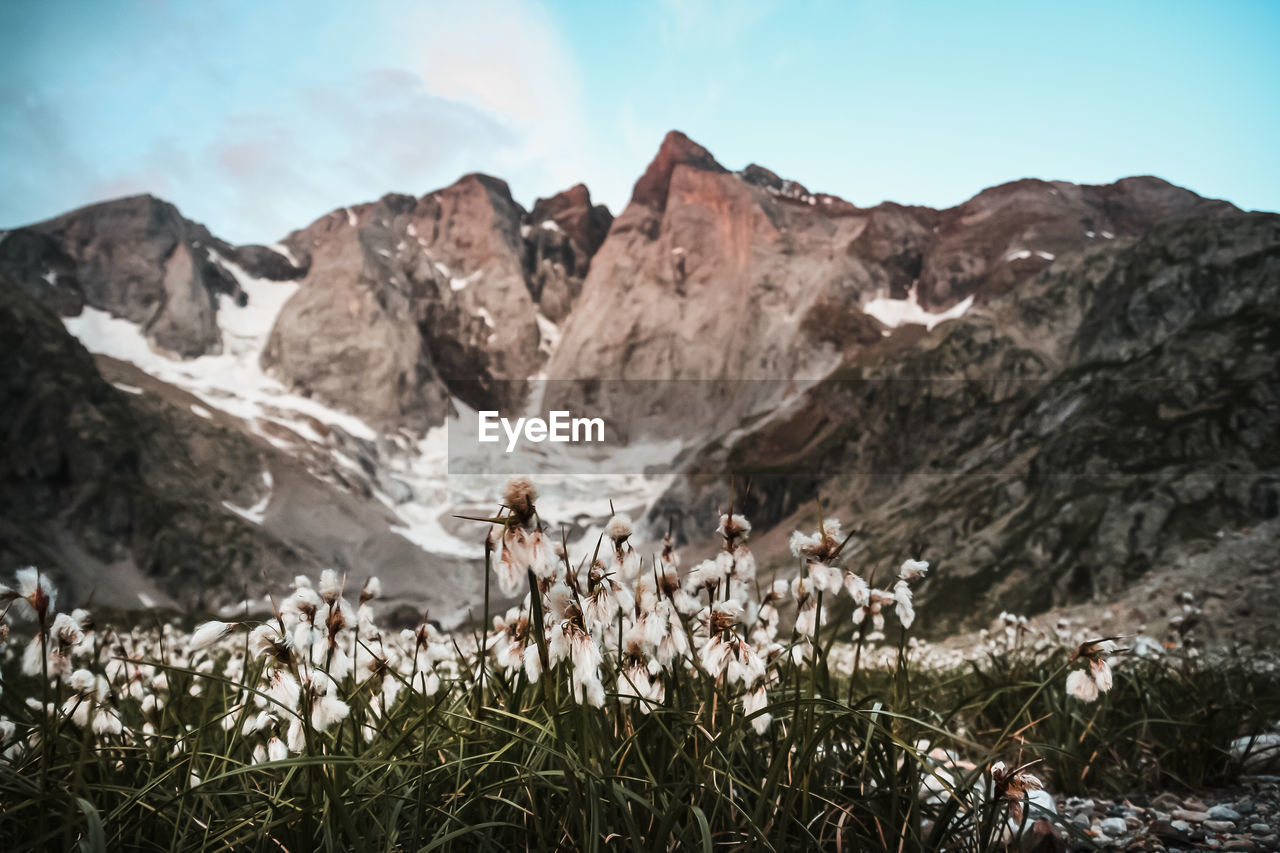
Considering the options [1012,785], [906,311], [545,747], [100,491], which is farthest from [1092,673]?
[906,311]

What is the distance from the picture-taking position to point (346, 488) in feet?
574

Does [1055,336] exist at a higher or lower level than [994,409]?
higher

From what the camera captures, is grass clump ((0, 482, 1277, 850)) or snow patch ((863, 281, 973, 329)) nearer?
grass clump ((0, 482, 1277, 850))

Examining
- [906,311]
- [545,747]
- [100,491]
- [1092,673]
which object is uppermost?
[906,311]

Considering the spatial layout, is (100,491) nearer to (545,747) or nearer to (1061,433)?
(1061,433)

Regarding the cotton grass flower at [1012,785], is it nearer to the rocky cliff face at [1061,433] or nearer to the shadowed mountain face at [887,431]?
the rocky cliff face at [1061,433]

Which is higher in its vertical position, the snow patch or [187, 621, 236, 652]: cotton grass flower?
the snow patch

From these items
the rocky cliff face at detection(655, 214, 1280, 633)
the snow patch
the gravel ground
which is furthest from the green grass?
the snow patch

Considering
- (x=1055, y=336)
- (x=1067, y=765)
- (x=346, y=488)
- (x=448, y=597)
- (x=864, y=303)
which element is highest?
(x=864, y=303)

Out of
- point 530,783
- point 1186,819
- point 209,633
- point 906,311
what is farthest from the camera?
point 906,311

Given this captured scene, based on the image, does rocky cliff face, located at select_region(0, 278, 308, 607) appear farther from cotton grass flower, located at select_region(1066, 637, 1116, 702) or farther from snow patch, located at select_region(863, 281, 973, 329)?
snow patch, located at select_region(863, 281, 973, 329)

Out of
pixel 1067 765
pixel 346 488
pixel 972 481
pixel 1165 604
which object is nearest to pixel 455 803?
pixel 1067 765

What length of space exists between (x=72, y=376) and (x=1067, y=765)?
158209mm

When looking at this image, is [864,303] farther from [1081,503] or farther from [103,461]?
[103,461]
